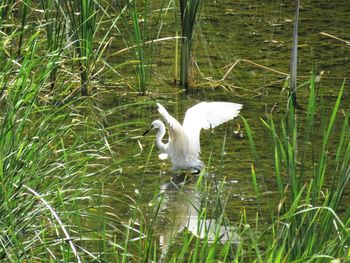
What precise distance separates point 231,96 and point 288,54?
95 cm

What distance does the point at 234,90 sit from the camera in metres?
6.73

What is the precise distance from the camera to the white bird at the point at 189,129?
5746 mm

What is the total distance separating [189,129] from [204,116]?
0.11 metres

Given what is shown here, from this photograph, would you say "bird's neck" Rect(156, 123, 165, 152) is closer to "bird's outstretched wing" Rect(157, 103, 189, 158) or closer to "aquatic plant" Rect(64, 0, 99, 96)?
"bird's outstretched wing" Rect(157, 103, 189, 158)

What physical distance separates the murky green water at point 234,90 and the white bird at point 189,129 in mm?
64

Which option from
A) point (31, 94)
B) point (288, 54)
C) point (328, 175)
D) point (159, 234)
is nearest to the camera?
point (31, 94)

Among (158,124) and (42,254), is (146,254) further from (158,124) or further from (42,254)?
(158,124)

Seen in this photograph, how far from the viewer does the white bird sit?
5746mm

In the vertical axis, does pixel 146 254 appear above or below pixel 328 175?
above

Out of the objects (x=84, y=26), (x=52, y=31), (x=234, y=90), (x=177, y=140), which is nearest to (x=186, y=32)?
(x=234, y=90)

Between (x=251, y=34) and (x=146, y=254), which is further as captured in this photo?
(x=251, y=34)

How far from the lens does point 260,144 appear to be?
5773 mm

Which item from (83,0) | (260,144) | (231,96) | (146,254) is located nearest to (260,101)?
(231,96)

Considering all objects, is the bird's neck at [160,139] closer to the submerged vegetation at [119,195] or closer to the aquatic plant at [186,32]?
the submerged vegetation at [119,195]
